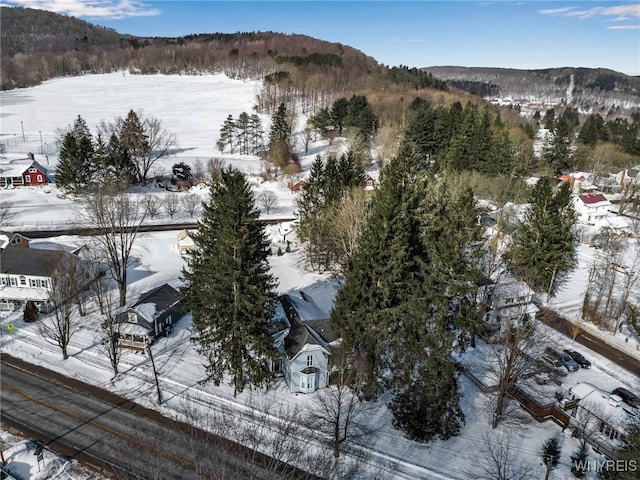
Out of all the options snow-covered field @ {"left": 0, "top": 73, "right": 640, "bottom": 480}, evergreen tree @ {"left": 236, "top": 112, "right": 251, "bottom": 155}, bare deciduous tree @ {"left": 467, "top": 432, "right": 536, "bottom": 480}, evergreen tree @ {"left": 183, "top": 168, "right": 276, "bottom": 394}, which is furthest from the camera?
evergreen tree @ {"left": 236, "top": 112, "right": 251, "bottom": 155}

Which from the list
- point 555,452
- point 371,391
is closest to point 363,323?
point 371,391

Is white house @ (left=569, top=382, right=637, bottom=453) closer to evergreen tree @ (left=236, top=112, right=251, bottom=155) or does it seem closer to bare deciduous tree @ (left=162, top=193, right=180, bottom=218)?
bare deciduous tree @ (left=162, top=193, right=180, bottom=218)

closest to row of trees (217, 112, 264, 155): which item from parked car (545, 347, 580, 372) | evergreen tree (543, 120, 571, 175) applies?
evergreen tree (543, 120, 571, 175)

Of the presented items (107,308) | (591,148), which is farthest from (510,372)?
(591,148)

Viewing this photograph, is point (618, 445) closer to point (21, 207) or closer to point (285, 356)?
point (285, 356)

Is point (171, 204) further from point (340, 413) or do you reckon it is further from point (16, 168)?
point (340, 413)

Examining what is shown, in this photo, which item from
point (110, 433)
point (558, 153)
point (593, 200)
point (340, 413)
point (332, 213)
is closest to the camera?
point (110, 433)
